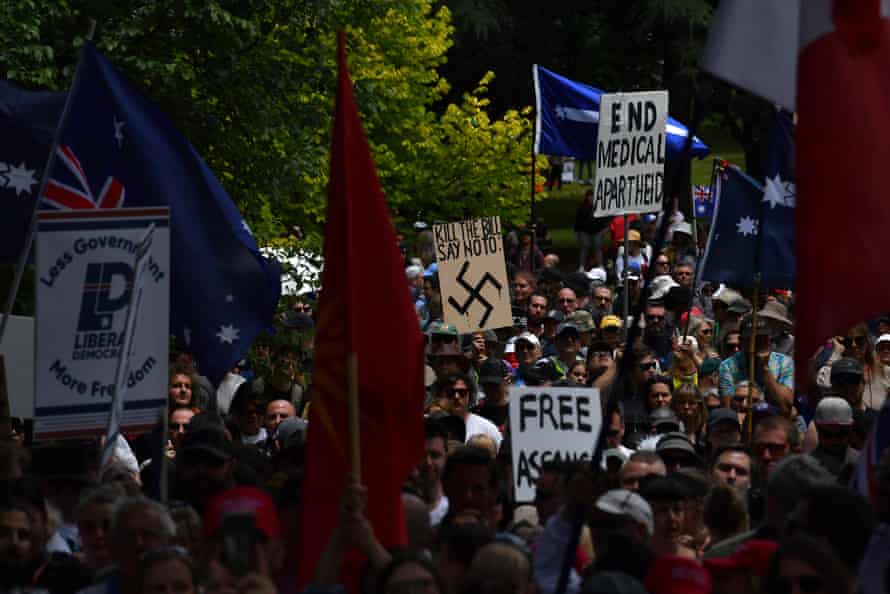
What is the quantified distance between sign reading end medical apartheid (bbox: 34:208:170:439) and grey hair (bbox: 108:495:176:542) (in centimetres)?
154

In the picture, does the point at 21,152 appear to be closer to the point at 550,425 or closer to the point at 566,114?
the point at 550,425

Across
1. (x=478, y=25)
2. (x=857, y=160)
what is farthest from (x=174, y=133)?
(x=478, y=25)

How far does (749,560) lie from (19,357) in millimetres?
5690

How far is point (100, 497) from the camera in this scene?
8.47 meters

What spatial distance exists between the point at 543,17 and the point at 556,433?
36.4 meters

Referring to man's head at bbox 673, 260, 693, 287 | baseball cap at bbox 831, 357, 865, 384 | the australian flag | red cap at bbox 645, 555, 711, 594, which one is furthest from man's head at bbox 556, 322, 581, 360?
red cap at bbox 645, 555, 711, 594

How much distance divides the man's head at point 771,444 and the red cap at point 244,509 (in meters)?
3.56

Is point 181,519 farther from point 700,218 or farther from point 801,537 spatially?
point 700,218

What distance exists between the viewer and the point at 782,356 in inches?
576

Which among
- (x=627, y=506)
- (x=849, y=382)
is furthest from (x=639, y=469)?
(x=849, y=382)

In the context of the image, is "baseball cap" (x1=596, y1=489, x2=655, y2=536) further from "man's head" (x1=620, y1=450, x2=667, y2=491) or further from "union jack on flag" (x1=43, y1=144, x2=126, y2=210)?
"union jack on flag" (x1=43, y1=144, x2=126, y2=210)

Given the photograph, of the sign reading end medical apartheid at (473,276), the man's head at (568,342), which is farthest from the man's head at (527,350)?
the sign reading end medical apartheid at (473,276)

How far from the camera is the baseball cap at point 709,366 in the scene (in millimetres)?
15719

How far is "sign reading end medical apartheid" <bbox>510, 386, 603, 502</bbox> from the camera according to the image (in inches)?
410
